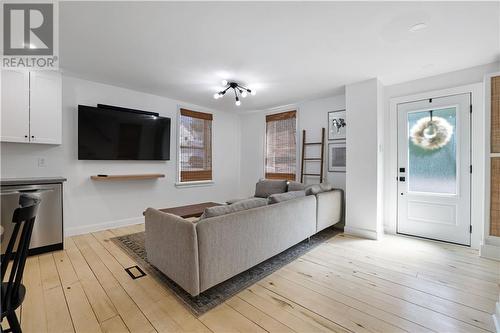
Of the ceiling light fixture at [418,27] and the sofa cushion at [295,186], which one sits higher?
the ceiling light fixture at [418,27]

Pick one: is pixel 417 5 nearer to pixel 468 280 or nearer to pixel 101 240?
pixel 468 280

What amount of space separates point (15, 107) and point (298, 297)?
13.1ft

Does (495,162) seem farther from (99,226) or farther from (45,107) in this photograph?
(45,107)

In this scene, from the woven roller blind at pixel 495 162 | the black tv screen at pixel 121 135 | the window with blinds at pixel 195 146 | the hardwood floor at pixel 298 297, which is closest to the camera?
the hardwood floor at pixel 298 297

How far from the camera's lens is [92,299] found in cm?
190

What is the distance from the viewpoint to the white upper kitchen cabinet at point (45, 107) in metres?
2.91

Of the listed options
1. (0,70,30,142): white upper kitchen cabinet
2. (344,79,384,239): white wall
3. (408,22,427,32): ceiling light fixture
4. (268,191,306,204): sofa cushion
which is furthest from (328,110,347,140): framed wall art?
(0,70,30,142): white upper kitchen cabinet

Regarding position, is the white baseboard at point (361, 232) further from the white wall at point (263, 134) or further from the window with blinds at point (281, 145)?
the window with blinds at point (281, 145)

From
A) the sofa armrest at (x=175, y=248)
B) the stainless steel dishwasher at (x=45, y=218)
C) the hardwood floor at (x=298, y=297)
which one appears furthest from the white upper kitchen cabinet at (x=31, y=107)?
the sofa armrest at (x=175, y=248)

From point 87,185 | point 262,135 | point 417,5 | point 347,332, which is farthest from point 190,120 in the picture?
point 347,332

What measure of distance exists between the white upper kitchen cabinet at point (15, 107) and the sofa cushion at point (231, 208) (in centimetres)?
277

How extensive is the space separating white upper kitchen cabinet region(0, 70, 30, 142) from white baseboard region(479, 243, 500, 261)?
5.98m

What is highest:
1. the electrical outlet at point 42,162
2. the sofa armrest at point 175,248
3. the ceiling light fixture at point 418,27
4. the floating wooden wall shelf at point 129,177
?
the ceiling light fixture at point 418,27

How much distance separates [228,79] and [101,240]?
3098mm
